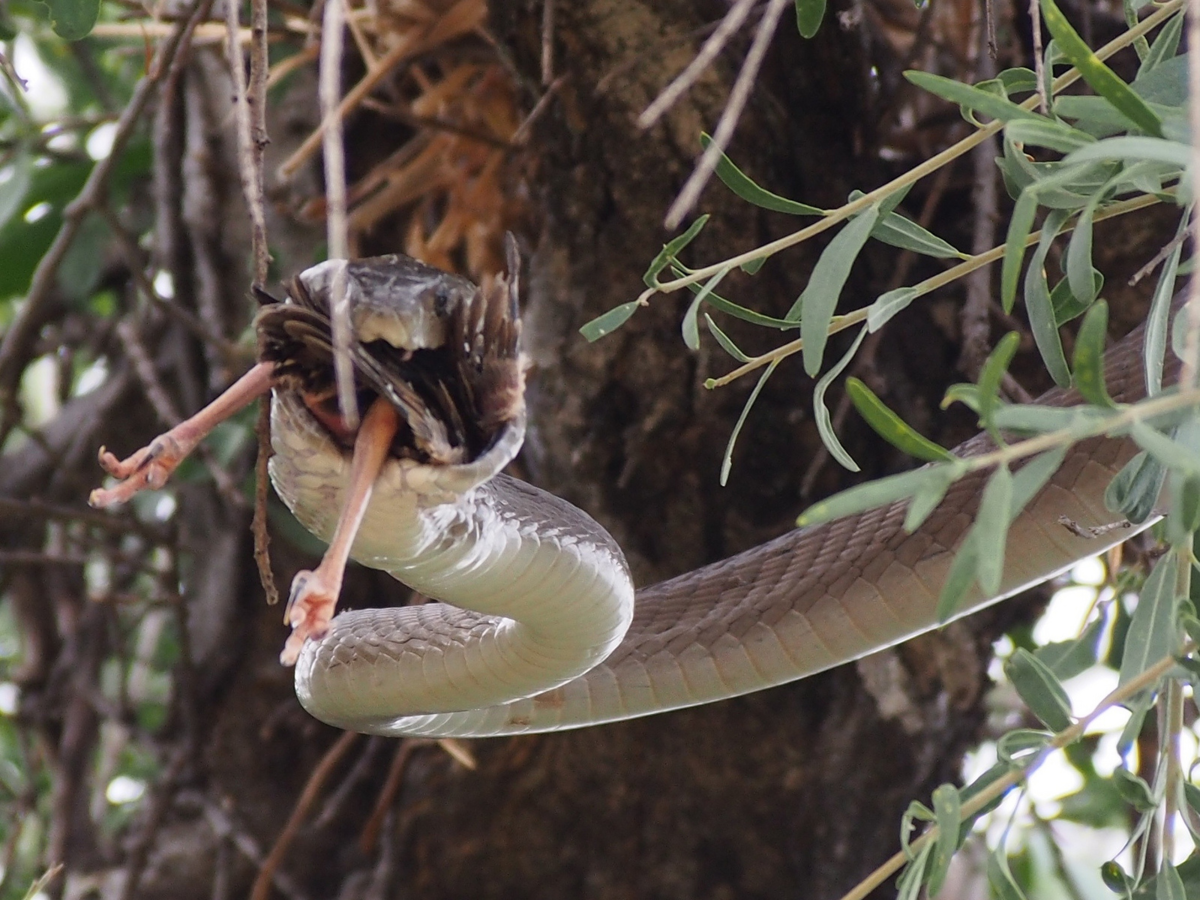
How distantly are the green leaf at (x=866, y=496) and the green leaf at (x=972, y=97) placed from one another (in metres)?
0.26

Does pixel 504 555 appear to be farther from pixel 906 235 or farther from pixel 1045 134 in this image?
pixel 1045 134

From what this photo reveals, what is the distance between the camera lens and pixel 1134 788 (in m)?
0.91

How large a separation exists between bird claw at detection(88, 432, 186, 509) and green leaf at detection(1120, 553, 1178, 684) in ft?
2.30

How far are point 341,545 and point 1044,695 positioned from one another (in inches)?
21.4

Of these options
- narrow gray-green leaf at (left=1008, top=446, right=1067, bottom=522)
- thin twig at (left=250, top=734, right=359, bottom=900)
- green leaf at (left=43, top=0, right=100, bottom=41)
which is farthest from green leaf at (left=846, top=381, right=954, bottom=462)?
thin twig at (left=250, top=734, right=359, bottom=900)

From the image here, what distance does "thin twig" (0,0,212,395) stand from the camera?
1617 mm

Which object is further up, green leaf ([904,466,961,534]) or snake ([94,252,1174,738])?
green leaf ([904,466,961,534])

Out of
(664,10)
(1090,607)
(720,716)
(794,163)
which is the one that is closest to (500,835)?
(720,716)

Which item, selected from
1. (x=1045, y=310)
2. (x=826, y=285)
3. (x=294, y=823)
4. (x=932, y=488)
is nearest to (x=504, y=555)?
(x=826, y=285)

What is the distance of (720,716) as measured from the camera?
1966mm

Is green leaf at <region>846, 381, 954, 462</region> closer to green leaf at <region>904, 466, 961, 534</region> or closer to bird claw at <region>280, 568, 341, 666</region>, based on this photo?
green leaf at <region>904, 466, 961, 534</region>

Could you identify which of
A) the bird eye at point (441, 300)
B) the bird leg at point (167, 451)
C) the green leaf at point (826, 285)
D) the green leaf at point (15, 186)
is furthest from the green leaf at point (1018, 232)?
the green leaf at point (15, 186)

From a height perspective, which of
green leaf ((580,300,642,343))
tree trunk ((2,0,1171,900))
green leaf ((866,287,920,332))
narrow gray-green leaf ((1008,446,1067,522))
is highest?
narrow gray-green leaf ((1008,446,1067,522))

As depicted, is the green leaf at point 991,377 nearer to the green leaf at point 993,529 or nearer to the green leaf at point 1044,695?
the green leaf at point 993,529
